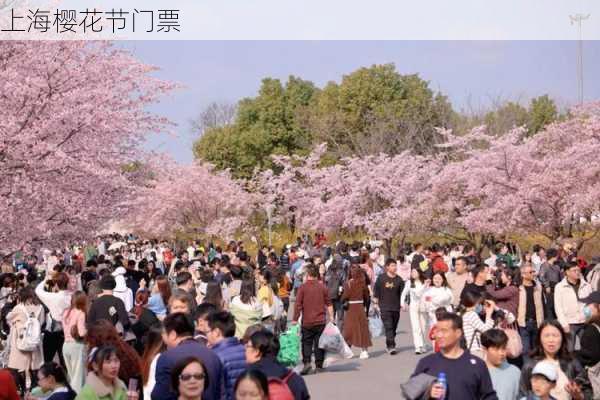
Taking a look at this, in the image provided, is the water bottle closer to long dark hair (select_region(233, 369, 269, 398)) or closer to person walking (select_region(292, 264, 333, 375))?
long dark hair (select_region(233, 369, 269, 398))

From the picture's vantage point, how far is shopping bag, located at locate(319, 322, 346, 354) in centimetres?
1535

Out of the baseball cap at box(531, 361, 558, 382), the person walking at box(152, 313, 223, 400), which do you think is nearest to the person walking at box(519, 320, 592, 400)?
the baseball cap at box(531, 361, 558, 382)

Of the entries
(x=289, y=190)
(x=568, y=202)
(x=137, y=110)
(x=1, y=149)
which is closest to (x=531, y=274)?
(x=1, y=149)

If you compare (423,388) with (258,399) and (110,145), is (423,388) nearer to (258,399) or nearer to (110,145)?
(258,399)

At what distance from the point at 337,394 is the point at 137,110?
13912mm

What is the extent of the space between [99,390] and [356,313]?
9.92 metres

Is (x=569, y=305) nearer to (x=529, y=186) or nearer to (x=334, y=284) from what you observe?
(x=334, y=284)

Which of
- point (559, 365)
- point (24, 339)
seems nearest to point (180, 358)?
point (559, 365)

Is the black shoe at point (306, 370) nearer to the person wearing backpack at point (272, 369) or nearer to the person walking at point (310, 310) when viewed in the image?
the person walking at point (310, 310)

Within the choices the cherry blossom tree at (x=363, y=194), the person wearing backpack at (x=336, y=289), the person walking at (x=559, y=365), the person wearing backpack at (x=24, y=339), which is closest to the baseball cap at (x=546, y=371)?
the person walking at (x=559, y=365)

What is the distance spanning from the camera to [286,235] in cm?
5625

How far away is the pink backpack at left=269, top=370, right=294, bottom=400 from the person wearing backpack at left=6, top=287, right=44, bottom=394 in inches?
273

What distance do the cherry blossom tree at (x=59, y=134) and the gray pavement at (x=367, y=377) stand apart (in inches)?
293

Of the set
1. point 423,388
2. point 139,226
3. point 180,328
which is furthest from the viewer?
point 139,226
